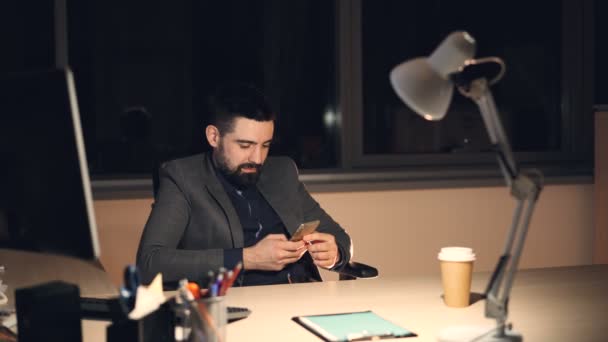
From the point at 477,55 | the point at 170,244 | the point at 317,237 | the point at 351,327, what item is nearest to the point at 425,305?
the point at 351,327

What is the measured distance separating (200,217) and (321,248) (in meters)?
0.43

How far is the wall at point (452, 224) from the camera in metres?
3.63

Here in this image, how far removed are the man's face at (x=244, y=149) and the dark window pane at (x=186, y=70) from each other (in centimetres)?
101

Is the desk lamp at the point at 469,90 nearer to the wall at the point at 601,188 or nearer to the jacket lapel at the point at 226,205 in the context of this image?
the jacket lapel at the point at 226,205

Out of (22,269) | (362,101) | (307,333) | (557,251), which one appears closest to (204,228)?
(22,269)

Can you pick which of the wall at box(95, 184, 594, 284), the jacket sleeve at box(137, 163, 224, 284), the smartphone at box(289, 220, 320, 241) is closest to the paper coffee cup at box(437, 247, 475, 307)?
the smartphone at box(289, 220, 320, 241)

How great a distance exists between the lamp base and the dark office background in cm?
225

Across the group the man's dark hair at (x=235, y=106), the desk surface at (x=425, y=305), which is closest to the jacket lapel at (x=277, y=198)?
the man's dark hair at (x=235, y=106)

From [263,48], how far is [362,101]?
0.56m

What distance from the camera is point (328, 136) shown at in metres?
3.88

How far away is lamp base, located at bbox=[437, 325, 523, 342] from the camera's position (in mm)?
1431

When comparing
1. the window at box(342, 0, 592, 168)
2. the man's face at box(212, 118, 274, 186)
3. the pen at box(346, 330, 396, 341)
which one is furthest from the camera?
the window at box(342, 0, 592, 168)

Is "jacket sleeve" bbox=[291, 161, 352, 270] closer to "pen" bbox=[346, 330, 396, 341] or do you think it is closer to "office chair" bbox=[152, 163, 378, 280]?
"office chair" bbox=[152, 163, 378, 280]

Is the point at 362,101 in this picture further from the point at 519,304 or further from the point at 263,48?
the point at 519,304
